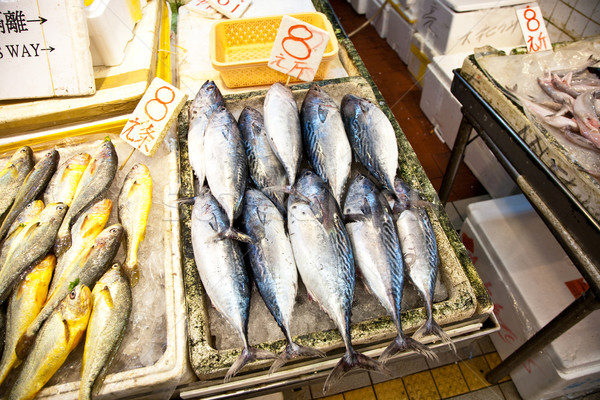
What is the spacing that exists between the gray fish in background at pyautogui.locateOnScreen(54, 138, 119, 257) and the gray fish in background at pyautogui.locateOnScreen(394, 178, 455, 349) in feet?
5.34

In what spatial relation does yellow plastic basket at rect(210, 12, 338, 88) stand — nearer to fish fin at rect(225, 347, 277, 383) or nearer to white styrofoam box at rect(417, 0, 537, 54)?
white styrofoam box at rect(417, 0, 537, 54)

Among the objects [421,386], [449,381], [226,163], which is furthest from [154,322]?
[449,381]

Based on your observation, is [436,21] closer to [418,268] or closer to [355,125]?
[355,125]

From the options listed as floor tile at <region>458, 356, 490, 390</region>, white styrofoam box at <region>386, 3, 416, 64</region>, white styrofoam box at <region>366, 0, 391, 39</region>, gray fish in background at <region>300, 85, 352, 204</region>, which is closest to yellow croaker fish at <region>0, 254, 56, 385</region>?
gray fish in background at <region>300, 85, 352, 204</region>

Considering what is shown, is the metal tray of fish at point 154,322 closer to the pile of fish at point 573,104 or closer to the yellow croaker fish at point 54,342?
the yellow croaker fish at point 54,342

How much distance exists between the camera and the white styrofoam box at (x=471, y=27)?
3.47 m

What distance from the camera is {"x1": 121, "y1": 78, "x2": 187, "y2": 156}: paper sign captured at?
2.14m

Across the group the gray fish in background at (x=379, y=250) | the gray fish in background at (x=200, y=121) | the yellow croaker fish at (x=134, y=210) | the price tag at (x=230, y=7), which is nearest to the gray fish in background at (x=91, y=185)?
the yellow croaker fish at (x=134, y=210)

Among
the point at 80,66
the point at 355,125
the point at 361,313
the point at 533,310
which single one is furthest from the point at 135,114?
the point at 533,310

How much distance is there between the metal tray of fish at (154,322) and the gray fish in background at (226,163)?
0.32 meters

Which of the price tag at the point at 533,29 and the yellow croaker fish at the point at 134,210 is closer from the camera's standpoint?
the yellow croaker fish at the point at 134,210

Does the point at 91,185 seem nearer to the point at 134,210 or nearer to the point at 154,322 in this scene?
the point at 134,210

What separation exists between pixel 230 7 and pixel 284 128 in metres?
2.01

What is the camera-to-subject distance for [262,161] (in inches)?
78.2
